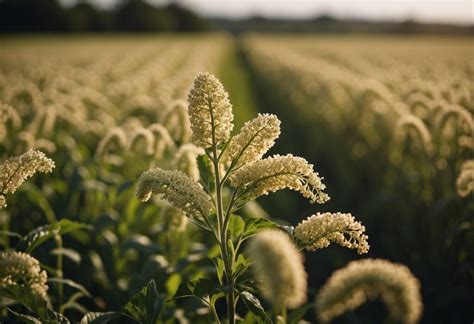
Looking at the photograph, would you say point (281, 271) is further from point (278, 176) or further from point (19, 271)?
point (19, 271)

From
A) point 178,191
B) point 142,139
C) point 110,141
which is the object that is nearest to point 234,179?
point 178,191

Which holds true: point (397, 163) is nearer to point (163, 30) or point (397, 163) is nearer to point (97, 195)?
point (97, 195)

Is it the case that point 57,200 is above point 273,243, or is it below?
below

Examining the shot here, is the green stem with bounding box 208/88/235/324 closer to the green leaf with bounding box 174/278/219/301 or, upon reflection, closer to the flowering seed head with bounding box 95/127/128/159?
the green leaf with bounding box 174/278/219/301

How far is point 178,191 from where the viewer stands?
2.33 meters

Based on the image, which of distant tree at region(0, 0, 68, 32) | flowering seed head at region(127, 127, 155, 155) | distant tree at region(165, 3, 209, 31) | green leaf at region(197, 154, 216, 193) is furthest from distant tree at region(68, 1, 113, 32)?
green leaf at region(197, 154, 216, 193)

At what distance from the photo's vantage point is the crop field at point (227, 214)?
230 centimetres

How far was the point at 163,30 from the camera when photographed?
405 ft

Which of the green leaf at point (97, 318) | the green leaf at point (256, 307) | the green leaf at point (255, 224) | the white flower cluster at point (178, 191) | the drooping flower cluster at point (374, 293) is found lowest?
the green leaf at point (97, 318)

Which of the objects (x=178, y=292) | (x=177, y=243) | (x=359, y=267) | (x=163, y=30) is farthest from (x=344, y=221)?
(x=163, y=30)

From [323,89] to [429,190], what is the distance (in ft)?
24.7

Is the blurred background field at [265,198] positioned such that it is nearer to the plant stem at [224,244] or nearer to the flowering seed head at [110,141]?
the flowering seed head at [110,141]

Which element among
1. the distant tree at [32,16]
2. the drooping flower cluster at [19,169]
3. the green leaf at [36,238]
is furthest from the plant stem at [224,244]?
the distant tree at [32,16]

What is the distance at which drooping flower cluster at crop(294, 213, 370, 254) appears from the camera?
227 cm
